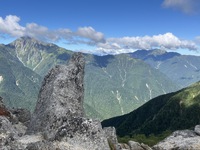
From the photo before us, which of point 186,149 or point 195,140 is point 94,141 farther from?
point 195,140

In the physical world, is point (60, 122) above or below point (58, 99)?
below

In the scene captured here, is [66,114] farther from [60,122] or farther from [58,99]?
[60,122]

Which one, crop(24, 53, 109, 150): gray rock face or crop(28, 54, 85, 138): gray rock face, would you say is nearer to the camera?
crop(24, 53, 109, 150): gray rock face

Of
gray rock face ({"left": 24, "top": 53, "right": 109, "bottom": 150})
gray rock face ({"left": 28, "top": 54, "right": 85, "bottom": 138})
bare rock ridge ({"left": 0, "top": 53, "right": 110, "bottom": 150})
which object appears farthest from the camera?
gray rock face ({"left": 28, "top": 54, "right": 85, "bottom": 138})

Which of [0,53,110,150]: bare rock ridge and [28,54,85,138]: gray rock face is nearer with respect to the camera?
[0,53,110,150]: bare rock ridge

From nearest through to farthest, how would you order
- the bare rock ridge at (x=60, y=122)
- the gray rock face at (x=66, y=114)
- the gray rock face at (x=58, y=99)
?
1. the bare rock ridge at (x=60, y=122)
2. the gray rock face at (x=66, y=114)
3. the gray rock face at (x=58, y=99)

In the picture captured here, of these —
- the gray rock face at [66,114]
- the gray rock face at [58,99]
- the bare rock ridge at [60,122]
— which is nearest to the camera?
the bare rock ridge at [60,122]

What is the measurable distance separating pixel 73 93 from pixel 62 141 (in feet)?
42.5

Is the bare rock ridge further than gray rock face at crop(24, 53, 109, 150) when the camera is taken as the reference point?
No

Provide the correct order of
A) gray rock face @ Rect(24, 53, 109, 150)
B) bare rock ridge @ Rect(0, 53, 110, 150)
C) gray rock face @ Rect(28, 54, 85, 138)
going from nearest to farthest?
bare rock ridge @ Rect(0, 53, 110, 150) → gray rock face @ Rect(24, 53, 109, 150) → gray rock face @ Rect(28, 54, 85, 138)

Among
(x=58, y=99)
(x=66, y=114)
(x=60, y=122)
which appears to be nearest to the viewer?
(x=60, y=122)

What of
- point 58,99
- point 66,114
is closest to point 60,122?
point 66,114

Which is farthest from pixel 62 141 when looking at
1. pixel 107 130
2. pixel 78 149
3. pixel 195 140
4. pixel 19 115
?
pixel 19 115

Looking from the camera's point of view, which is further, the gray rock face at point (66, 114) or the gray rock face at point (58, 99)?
the gray rock face at point (58, 99)
